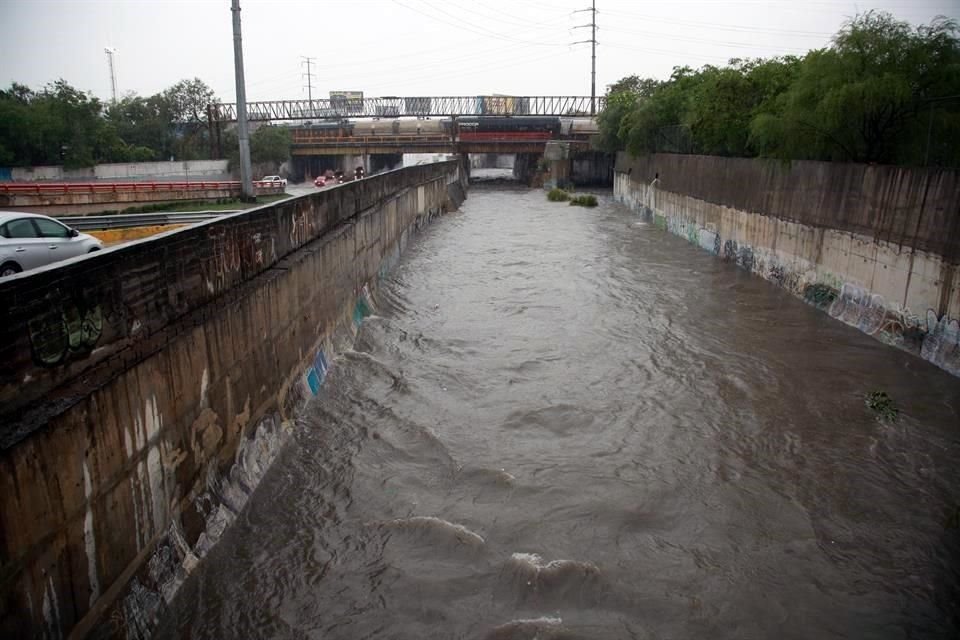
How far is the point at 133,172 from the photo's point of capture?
4822 cm

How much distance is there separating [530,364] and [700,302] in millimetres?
7575

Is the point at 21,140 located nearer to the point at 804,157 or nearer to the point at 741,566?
the point at 804,157

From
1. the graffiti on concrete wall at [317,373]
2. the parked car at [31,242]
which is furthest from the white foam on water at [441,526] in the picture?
the parked car at [31,242]

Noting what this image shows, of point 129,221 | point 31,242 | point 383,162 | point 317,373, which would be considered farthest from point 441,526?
point 383,162

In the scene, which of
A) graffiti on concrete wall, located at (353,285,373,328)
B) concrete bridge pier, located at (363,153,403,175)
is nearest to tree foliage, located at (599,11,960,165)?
graffiti on concrete wall, located at (353,285,373,328)

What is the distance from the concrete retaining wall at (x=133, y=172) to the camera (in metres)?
43.2

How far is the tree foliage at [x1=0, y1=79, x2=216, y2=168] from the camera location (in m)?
43.8

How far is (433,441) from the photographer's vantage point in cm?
1068

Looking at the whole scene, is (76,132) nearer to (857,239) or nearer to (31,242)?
(31,242)

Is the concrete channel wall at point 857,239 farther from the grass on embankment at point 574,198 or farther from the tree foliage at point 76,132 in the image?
the tree foliage at point 76,132

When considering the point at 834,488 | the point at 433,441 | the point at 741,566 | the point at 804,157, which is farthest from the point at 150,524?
the point at 804,157

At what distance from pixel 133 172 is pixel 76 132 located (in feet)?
13.3

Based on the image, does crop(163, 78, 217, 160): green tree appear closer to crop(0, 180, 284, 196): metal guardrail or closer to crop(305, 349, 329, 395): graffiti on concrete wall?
crop(0, 180, 284, 196): metal guardrail

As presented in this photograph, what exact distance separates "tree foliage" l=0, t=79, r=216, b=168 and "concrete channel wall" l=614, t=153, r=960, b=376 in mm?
39963
